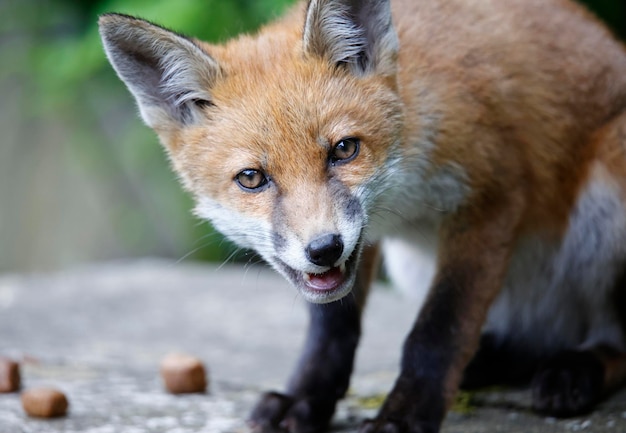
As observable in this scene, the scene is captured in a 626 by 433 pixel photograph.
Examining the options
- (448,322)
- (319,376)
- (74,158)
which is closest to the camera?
(448,322)

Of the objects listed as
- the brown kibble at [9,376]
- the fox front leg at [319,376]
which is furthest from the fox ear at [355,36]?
the brown kibble at [9,376]

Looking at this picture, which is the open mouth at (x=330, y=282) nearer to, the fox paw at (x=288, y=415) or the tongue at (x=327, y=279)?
the tongue at (x=327, y=279)

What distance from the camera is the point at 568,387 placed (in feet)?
12.1

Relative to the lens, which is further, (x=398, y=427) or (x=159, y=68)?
(x=159, y=68)

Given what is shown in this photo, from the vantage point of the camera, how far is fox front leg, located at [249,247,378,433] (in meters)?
3.64

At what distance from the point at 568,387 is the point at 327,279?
1.22 meters

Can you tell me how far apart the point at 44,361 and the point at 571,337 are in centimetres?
279

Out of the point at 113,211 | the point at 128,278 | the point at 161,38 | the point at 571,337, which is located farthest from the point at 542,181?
the point at 113,211

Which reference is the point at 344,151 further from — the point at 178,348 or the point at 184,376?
the point at 178,348

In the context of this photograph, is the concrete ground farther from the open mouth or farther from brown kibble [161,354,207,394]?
the open mouth

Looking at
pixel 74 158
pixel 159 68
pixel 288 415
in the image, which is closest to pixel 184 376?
pixel 288 415

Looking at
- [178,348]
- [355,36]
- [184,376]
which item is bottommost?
[178,348]

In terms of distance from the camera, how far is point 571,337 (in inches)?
172

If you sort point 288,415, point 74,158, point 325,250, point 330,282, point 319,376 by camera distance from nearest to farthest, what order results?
1. point 325,250
2. point 330,282
3. point 288,415
4. point 319,376
5. point 74,158
